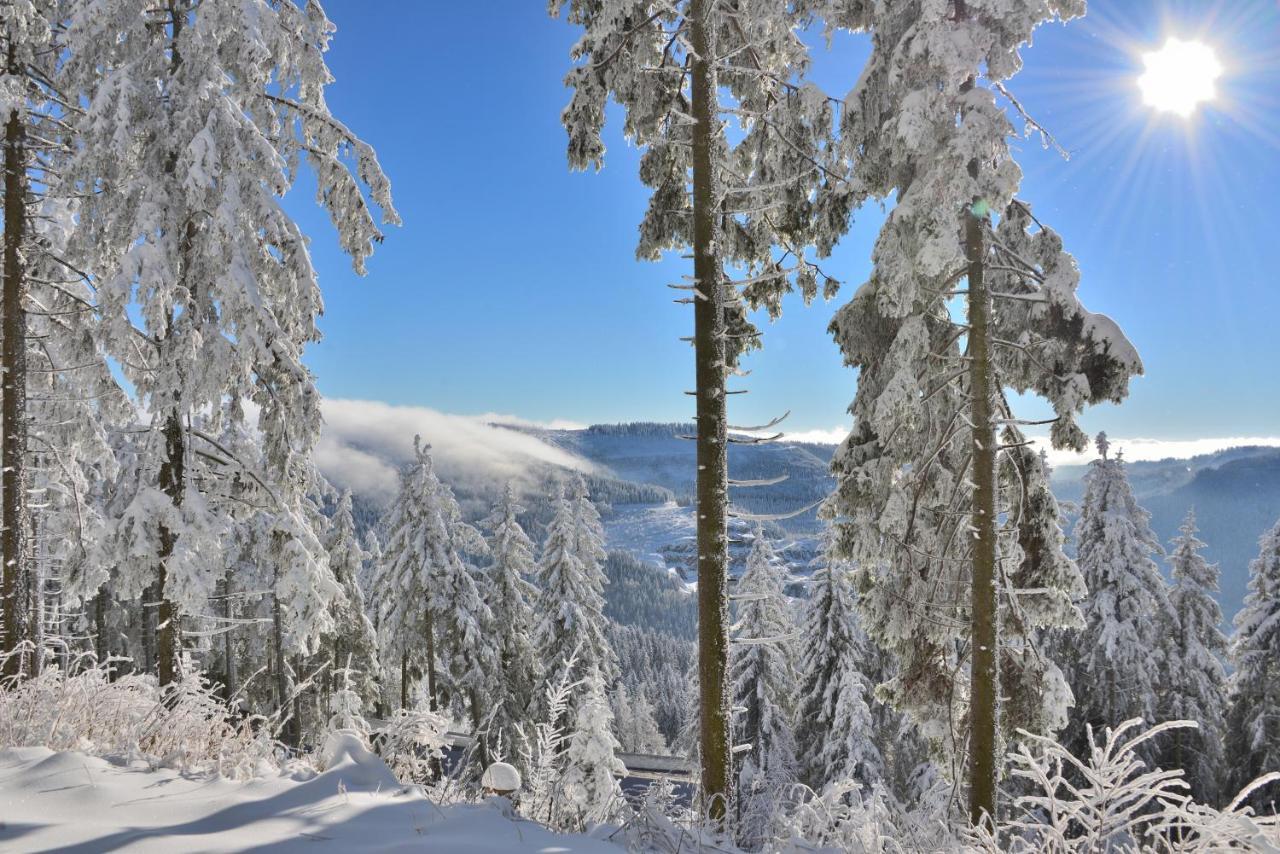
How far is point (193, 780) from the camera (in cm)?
425

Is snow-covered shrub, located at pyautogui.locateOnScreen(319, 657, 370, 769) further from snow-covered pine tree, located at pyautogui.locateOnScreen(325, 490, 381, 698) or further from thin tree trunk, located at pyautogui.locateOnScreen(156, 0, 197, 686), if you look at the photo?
thin tree trunk, located at pyautogui.locateOnScreen(156, 0, 197, 686)

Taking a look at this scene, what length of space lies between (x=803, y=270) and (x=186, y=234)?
26.0 feet

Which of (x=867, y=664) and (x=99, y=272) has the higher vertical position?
(x=99, y=272)

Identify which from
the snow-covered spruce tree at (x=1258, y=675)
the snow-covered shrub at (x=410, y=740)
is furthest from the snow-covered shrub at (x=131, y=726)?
the snow-covered spruce tree at (x=1258, y=675)

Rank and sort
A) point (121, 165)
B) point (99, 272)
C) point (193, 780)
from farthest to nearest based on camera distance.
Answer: point (99, 272) → point (121, 165) → point (193, 780)

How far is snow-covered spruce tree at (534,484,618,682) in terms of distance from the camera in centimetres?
2611

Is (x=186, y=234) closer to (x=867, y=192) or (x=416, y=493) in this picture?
(x=867, y=192)

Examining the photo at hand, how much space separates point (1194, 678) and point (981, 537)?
22414 millimetres

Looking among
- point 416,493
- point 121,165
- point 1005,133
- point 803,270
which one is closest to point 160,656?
point 121,165

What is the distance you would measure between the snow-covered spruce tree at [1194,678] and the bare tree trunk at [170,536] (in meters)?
28.2

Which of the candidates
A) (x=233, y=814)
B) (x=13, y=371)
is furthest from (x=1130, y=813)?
(x=13, y=371)

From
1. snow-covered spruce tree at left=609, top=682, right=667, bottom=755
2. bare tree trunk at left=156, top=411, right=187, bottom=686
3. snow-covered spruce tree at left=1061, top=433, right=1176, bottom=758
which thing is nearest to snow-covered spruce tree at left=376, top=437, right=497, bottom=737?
bare tree trunk at left=156, top=411, right=187, bottom=686

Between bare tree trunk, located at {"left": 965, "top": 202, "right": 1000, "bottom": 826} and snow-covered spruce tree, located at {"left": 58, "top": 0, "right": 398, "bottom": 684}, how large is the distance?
8456 millimetres

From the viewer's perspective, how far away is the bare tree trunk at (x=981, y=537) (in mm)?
8422
